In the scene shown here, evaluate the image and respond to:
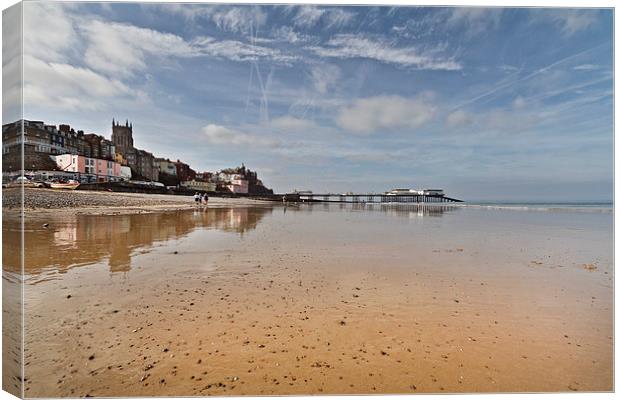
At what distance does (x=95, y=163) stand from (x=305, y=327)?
18820mm

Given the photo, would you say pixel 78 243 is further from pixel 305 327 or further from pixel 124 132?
pixel 305 327

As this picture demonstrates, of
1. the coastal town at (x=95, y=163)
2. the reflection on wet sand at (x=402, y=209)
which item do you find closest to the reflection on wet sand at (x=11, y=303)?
the coastal town at (x=95, y=163)

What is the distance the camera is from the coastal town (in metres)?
2.15

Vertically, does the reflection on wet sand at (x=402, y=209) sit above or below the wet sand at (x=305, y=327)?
above

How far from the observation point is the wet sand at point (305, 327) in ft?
5.53

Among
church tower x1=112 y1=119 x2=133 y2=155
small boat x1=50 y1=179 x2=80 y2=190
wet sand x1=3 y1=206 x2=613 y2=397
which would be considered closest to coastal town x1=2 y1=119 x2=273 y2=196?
church tower x1=112 y1=119 x2=133 y2=155

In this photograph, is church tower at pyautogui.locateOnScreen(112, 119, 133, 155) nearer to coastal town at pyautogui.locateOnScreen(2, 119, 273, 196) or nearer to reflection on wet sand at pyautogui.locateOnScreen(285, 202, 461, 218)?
coastal town at pyautogui.locateOnScreen(2, 119, 273, 196)

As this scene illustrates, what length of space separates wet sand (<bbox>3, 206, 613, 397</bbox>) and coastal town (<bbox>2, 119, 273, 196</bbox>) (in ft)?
2.24

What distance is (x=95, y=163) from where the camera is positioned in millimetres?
15523

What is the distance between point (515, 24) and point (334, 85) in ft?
8.50

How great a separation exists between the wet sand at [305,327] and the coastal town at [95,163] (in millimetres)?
684

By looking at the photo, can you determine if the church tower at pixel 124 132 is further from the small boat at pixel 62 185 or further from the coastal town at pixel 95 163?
the small boat at pixel 62 185

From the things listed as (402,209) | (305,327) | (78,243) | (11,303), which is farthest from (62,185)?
(402,209)

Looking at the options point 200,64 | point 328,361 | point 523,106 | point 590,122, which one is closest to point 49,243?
point 200,64
